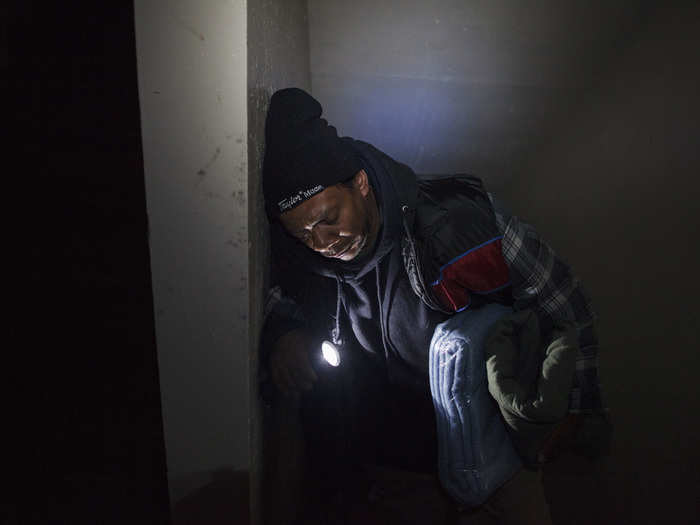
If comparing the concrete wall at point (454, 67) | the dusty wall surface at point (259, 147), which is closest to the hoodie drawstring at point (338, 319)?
the dusty wall surface at point (259, 147)

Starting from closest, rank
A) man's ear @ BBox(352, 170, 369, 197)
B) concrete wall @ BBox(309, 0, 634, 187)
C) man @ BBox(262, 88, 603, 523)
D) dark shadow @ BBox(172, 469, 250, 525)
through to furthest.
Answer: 1. dark shadow @ BBox(172, 469, 250, 525)
2. man @ BBox(262, 88, 603, 523)
3. man's ear @ BBox(352, 170, 369, 197)
4. concrete wall @ BBox(309, 0, 634, 187)

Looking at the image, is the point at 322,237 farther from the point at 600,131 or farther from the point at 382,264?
the point at 600,131

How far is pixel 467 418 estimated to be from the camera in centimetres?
105

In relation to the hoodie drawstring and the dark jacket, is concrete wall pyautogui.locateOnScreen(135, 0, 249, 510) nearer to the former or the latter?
the dark jacket

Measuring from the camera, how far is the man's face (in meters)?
1.11

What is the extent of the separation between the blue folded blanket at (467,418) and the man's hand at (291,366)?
1.23 ft

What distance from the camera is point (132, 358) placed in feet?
4.00

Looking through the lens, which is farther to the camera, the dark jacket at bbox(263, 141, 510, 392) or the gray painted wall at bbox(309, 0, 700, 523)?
the gray painted wall at bbox(309, 0, 700, 523)

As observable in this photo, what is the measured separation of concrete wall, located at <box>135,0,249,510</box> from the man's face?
235mm

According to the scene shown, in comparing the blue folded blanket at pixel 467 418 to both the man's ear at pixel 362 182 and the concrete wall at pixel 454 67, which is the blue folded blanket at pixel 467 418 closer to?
the man's ear at pixel 362 182

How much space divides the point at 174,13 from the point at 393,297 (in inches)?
37.3

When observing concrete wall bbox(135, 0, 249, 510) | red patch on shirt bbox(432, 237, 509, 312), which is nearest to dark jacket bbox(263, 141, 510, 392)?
red patch on shirt bbox(432, 237, 509, 312)

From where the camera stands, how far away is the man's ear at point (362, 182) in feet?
4.02

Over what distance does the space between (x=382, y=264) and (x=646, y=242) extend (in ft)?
4.04
